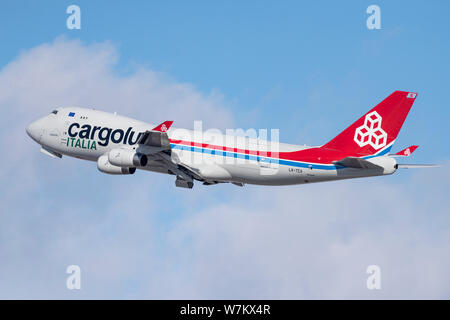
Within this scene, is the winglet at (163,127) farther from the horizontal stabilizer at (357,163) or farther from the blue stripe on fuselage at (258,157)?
the horizontal stabilizer at (357,163)

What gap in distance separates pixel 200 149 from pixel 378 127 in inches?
462

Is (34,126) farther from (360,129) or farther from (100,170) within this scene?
(360,129)

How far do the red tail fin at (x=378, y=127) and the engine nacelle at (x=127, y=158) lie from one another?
40.4 feet

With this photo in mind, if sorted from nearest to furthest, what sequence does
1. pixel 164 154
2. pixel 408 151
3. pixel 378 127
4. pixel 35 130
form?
1. pixel 408 151
2. pixel 378 127
3. pixel 164 154
4. pixel 35 130

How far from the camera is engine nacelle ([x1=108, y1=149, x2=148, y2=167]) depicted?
179ft

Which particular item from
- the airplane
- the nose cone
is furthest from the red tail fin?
the nose cone

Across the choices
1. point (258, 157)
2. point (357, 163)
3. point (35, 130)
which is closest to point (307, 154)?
point (258, 157)

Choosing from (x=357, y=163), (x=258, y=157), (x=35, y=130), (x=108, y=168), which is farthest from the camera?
(x=35, y=130)

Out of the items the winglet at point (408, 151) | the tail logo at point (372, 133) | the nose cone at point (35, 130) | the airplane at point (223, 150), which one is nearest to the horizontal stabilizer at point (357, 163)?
the airplane at point (223, 150)

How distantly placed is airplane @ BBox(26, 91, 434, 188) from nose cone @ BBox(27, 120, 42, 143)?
73 centimetres

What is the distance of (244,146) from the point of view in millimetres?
54344

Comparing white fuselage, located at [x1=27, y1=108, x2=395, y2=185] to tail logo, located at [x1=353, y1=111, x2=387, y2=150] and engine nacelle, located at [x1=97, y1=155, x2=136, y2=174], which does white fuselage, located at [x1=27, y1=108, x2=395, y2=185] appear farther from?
engine nacelle, located at [x1=97, y1=155, x2=136, y2=174]

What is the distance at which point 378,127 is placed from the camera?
5122 cm

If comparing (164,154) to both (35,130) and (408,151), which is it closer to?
(35,130)
